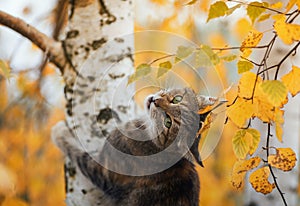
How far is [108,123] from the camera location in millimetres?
2016

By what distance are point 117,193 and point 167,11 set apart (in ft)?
6.63

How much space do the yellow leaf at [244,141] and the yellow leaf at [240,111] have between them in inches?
2.7

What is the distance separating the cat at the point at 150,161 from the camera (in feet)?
6.24

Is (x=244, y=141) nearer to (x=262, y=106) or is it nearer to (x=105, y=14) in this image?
(x=262, y=106)

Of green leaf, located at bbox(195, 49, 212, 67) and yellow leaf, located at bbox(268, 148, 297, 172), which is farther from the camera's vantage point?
yellow leaf, located at bbox(268, 148, 297, 172)

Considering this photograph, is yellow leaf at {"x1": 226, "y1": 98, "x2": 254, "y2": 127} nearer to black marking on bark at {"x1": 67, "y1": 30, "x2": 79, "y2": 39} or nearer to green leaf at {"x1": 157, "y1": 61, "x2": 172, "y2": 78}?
green leaf at {"x1": 157, "y1": 61, "x2": 172, "y2": 78}

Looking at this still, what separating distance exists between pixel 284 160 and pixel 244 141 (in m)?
0.14

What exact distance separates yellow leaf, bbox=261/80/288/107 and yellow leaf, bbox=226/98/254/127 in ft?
0.46

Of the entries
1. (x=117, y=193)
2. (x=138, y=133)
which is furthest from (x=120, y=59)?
(x=117, y=193)

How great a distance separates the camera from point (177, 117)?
6.19ft

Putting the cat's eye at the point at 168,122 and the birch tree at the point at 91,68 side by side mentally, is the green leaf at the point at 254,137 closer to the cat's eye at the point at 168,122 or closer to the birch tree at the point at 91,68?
the cat's eye at the point at 168,122

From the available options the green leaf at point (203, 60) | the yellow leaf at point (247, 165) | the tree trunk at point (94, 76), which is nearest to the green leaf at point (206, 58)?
the green leaf at point (203, 60)

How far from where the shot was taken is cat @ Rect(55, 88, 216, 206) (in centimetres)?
190

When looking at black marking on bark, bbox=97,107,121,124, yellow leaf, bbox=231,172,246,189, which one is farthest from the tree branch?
yellow leaf, bbox=231,172,246,189
